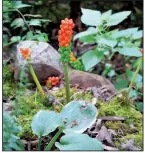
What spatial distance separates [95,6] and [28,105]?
1662 millimetres

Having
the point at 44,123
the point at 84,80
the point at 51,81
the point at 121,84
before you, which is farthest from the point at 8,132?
the point at 121,84

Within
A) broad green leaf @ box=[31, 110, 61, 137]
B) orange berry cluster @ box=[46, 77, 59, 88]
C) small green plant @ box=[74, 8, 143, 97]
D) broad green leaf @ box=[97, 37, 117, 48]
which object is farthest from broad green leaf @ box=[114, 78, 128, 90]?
broad green leaf @ box=[31, 110, 61, 137]

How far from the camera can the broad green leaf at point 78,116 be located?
1330mm

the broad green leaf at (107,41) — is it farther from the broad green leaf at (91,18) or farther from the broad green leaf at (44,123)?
the broad green leaf at (44,123)

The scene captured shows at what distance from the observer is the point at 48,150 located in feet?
4.24

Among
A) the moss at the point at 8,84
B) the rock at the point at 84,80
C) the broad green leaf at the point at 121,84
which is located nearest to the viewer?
the moss at the point at 8,84

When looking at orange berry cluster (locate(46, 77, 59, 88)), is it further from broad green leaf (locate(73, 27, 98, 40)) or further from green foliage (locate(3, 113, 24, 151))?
green foliage (locate(3, 113, 24, 151))

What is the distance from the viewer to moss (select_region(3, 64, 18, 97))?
177 cm

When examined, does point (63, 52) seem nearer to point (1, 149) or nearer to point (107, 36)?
point (107, 36)

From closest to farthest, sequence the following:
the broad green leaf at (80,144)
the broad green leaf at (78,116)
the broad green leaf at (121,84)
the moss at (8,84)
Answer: the broad green leaf at (80,144)
the broad green leaf at (78,116)
the moss at (8,84)
the broad green leaf at (121,84)

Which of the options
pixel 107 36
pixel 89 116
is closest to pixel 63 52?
pixel 107 36

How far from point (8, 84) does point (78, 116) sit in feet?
2.01

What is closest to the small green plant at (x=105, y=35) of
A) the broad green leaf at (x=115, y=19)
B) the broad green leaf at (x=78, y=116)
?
the broad green leaf at (x=115, y=19)

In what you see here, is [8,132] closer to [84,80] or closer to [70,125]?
[70,125]
